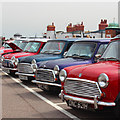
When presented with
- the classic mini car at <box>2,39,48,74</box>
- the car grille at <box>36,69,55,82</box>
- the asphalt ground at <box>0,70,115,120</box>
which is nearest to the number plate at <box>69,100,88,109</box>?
the asphalt ground at <box>0,70,115,120</box>

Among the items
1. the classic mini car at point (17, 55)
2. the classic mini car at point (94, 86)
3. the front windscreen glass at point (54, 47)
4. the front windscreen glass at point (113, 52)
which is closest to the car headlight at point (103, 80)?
the classic mini car at point (94, 86)

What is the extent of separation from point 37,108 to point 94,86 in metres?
2.30

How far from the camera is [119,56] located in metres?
7.26

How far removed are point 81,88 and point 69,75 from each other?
1.91ft

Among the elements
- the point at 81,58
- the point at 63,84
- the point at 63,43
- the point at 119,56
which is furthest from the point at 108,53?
the point at 63,43

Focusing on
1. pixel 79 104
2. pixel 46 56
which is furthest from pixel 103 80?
pixel 46 56

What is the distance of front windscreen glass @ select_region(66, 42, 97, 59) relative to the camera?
988 cm

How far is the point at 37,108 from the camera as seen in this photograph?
7988 millimetres

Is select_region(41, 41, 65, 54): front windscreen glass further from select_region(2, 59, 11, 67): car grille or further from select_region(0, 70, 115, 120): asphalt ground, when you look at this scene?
select_region(2, 59, 11, 67): car grille

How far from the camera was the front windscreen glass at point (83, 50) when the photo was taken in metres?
9.88

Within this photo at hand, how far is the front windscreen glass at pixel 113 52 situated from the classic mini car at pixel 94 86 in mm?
201

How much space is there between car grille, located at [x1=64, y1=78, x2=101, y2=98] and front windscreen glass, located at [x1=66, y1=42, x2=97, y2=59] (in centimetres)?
312

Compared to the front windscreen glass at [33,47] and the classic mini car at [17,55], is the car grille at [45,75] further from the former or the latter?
the front windscreen glass at [33,47]

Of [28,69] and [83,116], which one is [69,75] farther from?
[28,69]
